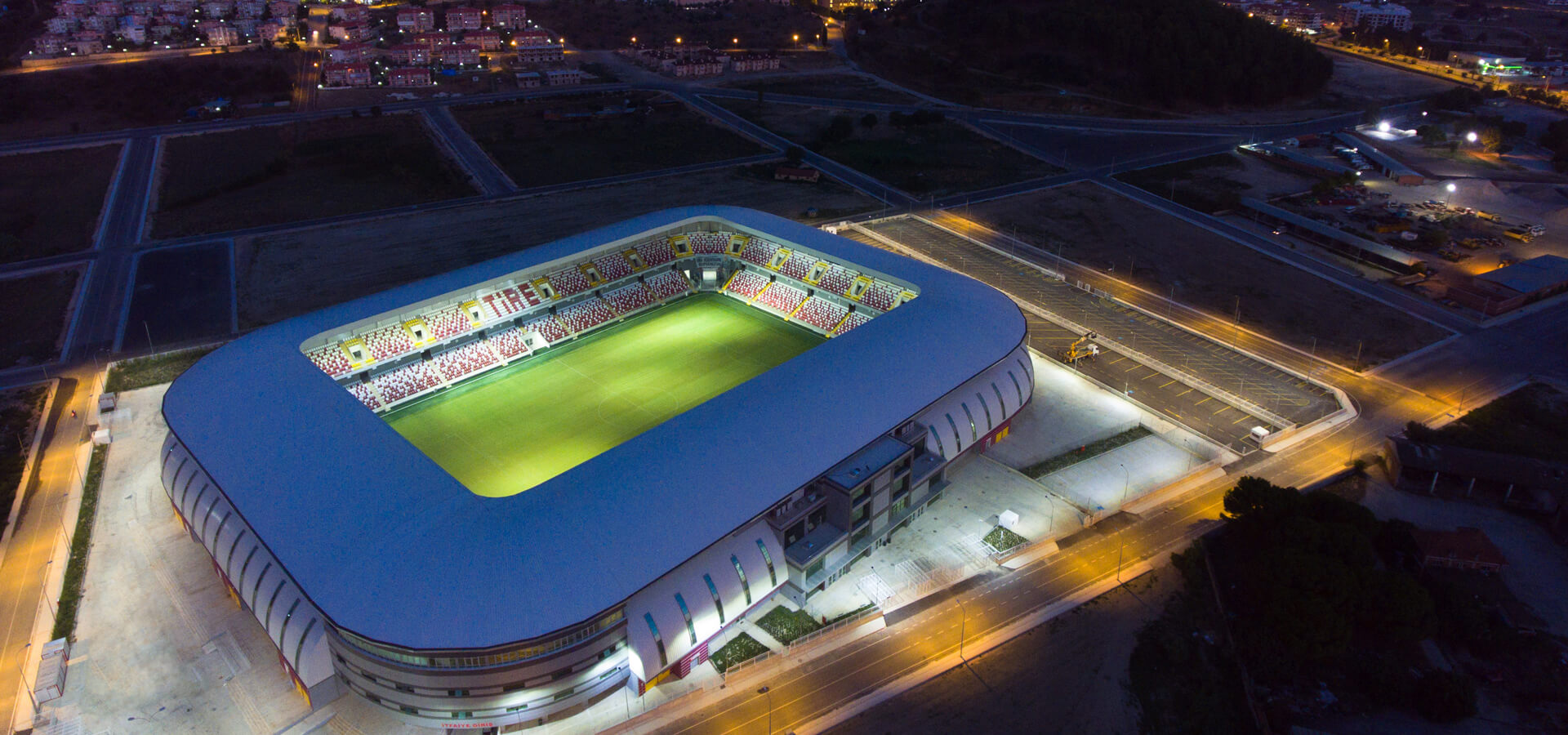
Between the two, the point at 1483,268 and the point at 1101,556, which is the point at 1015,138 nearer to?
the point at 1483,268

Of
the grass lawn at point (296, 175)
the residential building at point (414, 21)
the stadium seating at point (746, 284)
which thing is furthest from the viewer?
the residential building at point (414, 21)

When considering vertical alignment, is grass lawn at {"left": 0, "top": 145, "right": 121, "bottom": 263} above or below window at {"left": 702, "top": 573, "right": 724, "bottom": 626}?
above

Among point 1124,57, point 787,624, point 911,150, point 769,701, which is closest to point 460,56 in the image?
point 911,150

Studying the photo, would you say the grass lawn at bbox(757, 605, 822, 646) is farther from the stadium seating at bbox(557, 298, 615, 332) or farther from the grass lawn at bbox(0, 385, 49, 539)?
the grass lawn at bbox(0, 385, 49, 539)

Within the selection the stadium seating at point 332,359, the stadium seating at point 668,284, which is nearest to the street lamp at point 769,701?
the stadium seating at point 332,359

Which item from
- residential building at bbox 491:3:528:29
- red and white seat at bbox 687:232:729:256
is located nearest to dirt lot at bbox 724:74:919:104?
residential building at bbox 491:3:528:29

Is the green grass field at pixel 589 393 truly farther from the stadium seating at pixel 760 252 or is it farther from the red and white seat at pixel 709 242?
the red and white seat at pixel 709 242
